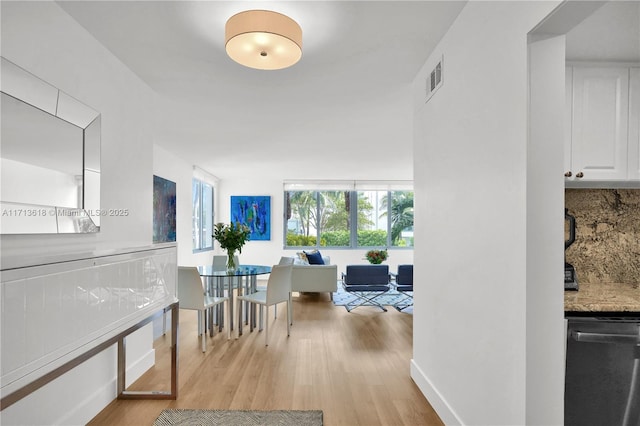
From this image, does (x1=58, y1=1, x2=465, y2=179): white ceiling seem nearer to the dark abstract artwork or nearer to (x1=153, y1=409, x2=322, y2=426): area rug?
the dark abstract artwork

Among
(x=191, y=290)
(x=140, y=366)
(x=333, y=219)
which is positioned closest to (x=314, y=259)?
(x=333, y=219)

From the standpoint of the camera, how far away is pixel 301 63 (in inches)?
108

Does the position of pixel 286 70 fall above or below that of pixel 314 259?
above

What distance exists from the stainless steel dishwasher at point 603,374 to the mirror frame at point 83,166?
2.65 m

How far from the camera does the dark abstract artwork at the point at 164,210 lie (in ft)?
17.4

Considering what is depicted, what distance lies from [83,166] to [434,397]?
9.11ft

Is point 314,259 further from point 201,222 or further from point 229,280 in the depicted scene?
point 229,280

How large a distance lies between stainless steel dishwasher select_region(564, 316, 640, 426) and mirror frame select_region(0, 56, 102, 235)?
2650 millimetres

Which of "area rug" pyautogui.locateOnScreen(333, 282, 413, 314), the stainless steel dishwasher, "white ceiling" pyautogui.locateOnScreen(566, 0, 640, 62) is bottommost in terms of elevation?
"area rug" pyautogui.locateOnScreen(333, 282, 413, 314)

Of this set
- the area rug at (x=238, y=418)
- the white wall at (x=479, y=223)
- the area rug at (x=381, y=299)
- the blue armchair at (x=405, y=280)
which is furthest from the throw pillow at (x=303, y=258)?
the area rug at (x=238, y=418)

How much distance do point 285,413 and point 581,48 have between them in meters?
2.87

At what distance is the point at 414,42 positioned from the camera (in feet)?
7.99

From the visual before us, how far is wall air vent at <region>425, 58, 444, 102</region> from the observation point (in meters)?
2.43

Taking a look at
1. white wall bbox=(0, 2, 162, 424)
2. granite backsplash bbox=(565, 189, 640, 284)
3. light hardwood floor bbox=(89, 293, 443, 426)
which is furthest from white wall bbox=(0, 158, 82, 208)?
granite backsplash bbox=(565, 189, 640, 284)
